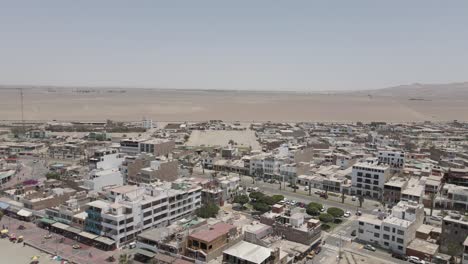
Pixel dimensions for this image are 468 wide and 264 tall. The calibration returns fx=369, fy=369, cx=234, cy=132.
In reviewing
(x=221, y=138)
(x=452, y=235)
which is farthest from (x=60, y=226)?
(x=221, y=138)

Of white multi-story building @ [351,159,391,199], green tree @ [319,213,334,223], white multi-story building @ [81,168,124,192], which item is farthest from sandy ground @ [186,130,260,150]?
green tree @ [319,213,334,223]

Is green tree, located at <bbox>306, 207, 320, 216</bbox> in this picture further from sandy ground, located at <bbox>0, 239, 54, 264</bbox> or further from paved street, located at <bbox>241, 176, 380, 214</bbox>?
sandy ground, located at <bbox>0, 239, 54, 264</bbox>

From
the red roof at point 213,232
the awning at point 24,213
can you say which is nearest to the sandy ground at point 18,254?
the awning at point 24,213

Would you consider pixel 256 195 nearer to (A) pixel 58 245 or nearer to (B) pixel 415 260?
(B) pixel 415 260

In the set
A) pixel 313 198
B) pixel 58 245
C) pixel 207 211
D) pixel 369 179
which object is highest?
pixel 369 179

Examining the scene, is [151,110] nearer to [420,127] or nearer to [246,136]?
[246,136]

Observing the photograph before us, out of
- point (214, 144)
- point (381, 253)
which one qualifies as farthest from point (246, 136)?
point (381, 253)
